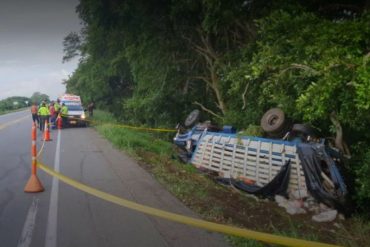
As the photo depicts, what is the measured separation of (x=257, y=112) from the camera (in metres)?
14.2

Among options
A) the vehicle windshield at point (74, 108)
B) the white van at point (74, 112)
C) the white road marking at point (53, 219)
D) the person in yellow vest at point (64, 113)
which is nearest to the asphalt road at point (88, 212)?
the white road marking at point (53, 219)

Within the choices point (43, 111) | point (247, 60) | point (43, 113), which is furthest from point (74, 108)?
point (247, 60)

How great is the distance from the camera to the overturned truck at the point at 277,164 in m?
9.54

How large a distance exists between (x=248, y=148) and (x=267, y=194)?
1788 mm

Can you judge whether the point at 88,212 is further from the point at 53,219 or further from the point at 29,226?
the point at 29,226

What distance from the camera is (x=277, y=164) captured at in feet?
35.1

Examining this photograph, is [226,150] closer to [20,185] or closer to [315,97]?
[315,97]

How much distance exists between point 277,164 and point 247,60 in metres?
4.19

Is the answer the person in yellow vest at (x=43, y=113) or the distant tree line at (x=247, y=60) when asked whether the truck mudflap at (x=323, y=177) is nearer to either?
the distant tree line at (x=247, y=60)

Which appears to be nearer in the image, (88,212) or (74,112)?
(88,212)

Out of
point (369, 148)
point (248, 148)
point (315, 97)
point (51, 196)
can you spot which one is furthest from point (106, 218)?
point (369, 148)

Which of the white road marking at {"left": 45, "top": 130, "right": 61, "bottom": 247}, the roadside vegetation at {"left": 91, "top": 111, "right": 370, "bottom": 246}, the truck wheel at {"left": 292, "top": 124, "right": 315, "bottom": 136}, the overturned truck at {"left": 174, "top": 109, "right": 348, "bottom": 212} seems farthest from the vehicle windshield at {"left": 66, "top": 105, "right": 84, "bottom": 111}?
the truck wheel at {"left": 292, "top": 124, "right": 315, "bottom": 136}

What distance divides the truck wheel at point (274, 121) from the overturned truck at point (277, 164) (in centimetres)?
42

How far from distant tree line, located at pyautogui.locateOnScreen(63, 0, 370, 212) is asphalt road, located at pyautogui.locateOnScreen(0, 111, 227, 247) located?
370 cm
